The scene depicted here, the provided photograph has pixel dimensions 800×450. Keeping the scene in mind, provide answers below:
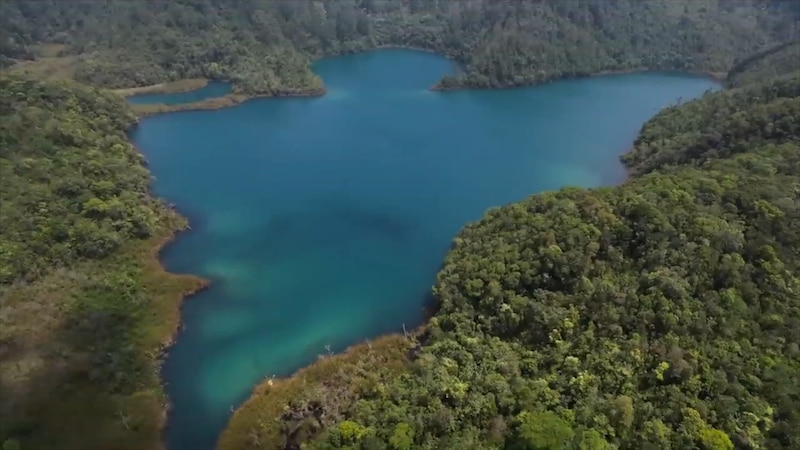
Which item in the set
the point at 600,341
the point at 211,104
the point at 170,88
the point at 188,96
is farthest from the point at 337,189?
the point at 170,88

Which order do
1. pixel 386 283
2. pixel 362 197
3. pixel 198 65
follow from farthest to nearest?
1. pixel 198 65
2. pixel 362 197
3. pixel 386 283

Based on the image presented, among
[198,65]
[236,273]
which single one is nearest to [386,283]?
[236,273]

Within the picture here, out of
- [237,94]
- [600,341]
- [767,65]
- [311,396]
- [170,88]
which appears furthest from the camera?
[170,88]

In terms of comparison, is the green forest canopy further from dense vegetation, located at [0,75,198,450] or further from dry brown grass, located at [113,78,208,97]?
dry brown grass, located at [113,78,208,97]

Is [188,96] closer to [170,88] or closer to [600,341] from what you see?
[170,88]

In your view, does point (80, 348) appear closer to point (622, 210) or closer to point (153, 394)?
point (153, 394)

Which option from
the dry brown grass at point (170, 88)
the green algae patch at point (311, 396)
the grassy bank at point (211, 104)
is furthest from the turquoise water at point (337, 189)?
the dry brown grass at point (170, 88)

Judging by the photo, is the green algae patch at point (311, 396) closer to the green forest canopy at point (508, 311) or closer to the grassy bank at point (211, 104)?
the green forest canopy at point (508, 311)
